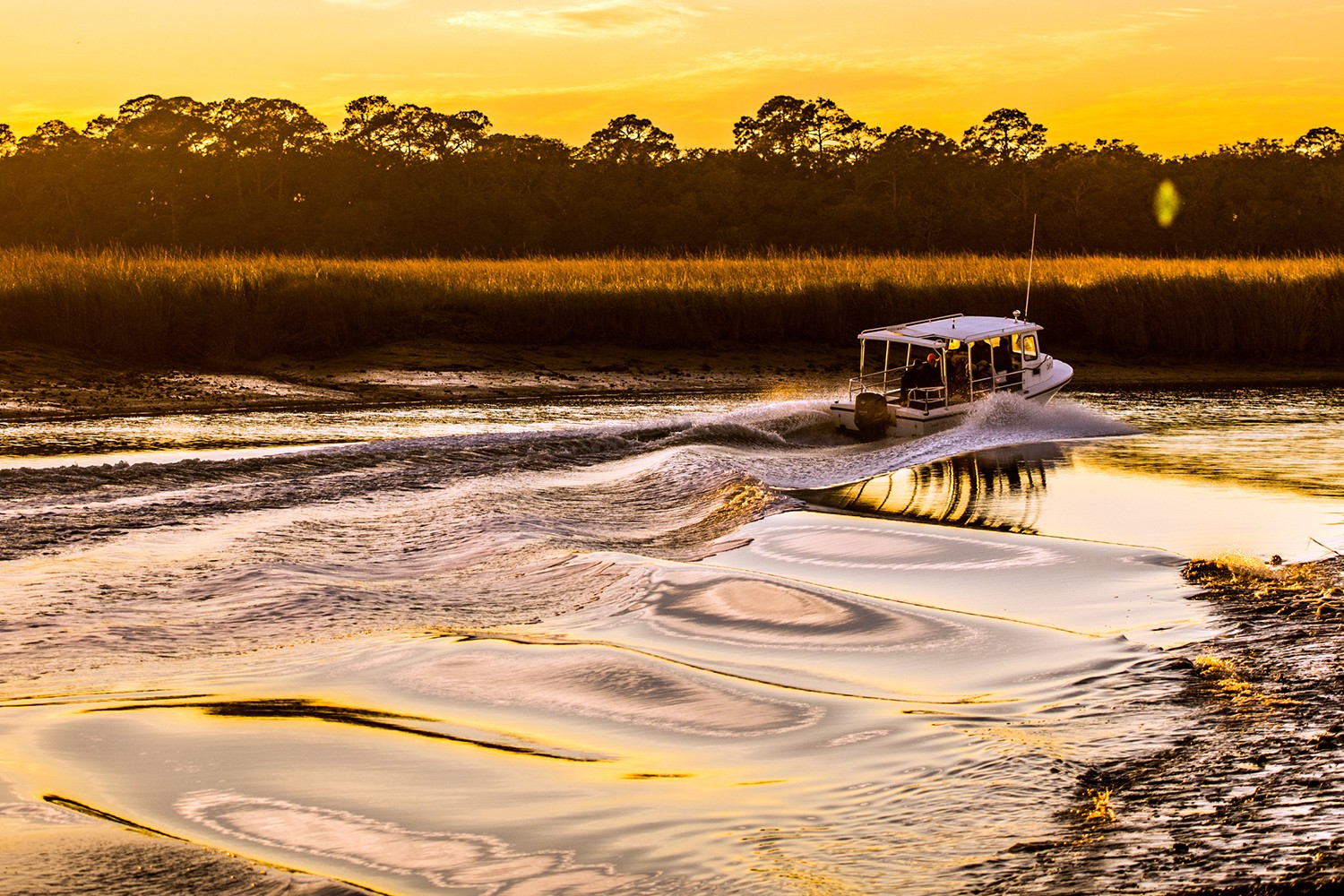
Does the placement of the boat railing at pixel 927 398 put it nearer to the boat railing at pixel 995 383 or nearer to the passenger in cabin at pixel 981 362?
the boat railing at pixel 995 383

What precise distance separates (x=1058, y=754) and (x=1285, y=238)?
76885 mm

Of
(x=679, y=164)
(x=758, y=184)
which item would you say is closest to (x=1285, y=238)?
(x=758, y=184)

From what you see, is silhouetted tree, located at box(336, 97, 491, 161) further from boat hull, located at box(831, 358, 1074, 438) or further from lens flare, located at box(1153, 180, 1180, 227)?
boat hull, located at box(831, 358, 1074, 438)

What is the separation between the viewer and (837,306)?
32875 millimetres

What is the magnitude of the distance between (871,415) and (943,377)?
131 cm

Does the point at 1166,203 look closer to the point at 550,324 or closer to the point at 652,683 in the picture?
the point at 550,324

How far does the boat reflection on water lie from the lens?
46.1 ft

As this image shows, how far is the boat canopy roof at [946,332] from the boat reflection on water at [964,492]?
7.32ft

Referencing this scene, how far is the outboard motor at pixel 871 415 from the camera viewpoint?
20141 mm

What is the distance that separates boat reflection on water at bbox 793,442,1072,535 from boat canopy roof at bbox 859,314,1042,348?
2.23 meters

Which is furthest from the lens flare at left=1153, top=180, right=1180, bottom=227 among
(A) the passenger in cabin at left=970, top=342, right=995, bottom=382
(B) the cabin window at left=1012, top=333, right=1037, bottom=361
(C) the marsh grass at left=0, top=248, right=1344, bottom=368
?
(A) the passenger in cabin at left=970, top=342, right=995, bottom=382

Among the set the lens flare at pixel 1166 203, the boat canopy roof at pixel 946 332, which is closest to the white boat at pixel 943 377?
the boat canopy roof at pixel 946 332

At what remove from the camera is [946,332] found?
21.0 m

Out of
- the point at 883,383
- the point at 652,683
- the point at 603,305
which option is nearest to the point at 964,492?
the point at 883,383
